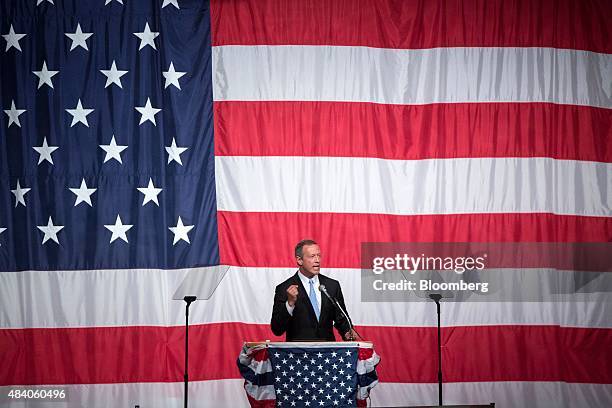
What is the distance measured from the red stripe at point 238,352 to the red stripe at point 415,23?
2207 millimetres

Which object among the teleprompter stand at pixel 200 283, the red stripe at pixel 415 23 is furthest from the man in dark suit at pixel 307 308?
the red stripe at pixel 415 23

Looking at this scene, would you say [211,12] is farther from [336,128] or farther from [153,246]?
[153,246]

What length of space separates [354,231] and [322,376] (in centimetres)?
191

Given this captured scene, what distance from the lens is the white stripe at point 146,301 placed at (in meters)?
5.66

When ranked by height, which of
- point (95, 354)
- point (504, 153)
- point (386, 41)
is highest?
point (386, 41)

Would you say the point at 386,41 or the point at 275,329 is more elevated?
the point at 386,41

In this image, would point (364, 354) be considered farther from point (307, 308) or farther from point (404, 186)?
point (404, 186)

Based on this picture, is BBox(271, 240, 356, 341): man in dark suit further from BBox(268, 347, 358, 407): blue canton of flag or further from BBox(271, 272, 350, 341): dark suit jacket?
BBox(268, 347, 358, 407): blue canton of flag

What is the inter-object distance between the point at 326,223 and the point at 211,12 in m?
1.90

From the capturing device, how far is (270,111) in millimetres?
5836

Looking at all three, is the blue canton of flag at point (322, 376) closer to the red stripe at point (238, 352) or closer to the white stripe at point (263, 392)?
the white stripe at point (263, 392)

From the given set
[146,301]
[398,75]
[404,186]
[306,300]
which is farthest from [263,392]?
[398,75]

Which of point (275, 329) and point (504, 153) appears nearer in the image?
point (275, 329)

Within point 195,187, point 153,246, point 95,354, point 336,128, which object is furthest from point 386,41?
point 95,354
